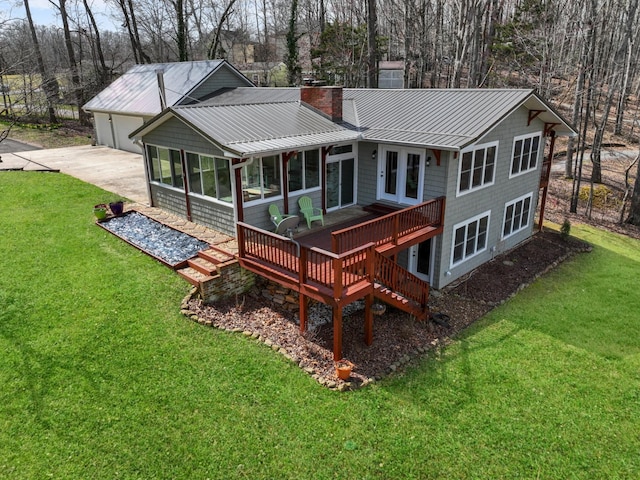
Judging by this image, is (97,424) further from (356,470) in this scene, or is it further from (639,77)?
(639,77)

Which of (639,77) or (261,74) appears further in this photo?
(261,74)

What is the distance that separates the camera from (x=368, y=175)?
1351 centimetres

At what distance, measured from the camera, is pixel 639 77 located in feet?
129

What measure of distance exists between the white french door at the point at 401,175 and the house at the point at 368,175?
32 mm

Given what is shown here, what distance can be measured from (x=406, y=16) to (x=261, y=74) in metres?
17.0

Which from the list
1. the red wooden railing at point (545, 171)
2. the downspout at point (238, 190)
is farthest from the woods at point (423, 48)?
the downspout at point (238, 190)

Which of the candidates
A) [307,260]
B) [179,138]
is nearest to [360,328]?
[307,260]

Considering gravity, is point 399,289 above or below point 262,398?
above

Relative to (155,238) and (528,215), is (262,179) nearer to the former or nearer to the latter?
(155,238)

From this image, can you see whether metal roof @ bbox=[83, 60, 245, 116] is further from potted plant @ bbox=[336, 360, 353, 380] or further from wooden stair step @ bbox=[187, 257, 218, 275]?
potted plant @ bbox=[336, 360, 353, 380]

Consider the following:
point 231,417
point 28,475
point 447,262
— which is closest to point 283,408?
point 231,417

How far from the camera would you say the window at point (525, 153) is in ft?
46.2

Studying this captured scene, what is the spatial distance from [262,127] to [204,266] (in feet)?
13.4

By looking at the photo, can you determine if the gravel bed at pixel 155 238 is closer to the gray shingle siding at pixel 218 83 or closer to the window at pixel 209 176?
the window at pixel 209 176
